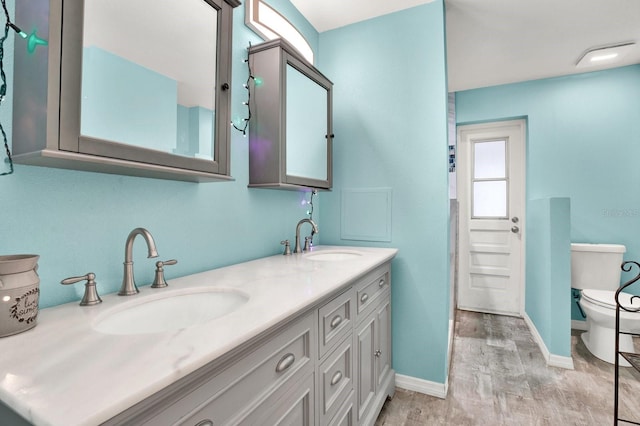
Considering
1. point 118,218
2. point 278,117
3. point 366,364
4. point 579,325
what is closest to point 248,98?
point 278,117

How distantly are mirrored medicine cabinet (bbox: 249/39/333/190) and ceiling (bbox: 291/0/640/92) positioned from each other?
0.66 meters

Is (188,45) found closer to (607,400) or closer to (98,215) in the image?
(98,215)

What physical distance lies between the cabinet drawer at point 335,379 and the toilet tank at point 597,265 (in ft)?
8.68

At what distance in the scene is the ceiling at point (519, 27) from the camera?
206cm

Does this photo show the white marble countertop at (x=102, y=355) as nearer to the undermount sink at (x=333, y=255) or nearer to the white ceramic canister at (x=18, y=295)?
the white ceramic canister at (x=18, y=295)

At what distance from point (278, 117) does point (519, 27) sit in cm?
205

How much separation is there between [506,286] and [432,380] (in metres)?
2.03

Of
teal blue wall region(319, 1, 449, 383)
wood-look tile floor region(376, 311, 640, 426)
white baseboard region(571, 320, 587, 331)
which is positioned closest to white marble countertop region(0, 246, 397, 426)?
teal blue wall region(319, 1, 449, 383)

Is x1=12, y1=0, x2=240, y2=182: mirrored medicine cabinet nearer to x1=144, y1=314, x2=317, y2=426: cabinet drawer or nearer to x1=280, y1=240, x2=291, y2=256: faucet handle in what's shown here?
x1=144, y1=314, x2=317, y2=426: cabinet drawer

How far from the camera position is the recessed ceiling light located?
256 cm

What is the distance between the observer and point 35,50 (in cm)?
74

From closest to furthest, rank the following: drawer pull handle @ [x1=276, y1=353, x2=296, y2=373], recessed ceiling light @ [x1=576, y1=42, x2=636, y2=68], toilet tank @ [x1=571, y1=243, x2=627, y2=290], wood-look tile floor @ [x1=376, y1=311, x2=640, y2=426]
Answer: drawer pull handle @ [x1=276, y1=353, x2=296, y2=373] < wood-look tile floor @ [x1=376, y1=311, x2=640, y2=426] < recessed ceiling light @ [x1=576, y1=42, x2=636, y2=68] < toilet tank @ [x1=571, y1=243, x2=627, y2=290]

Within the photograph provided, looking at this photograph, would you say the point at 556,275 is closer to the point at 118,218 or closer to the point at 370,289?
the point at 370,289

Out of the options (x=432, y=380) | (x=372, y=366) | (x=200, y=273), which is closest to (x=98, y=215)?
(x=200, y=273)
